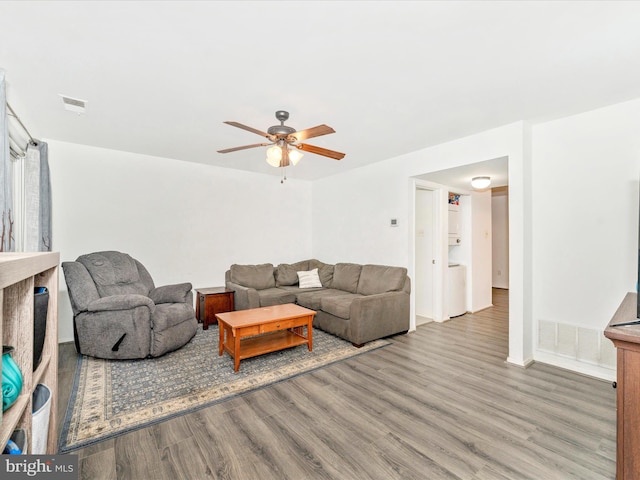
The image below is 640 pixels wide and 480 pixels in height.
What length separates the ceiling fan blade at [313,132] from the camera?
2327 mm

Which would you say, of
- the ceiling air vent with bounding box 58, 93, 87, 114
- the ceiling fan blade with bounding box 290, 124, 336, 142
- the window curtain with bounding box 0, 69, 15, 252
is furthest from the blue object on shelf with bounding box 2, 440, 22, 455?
the ceiling air vent with bounding box 58, 93, 87, 114

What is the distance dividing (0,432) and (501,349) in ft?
13.3

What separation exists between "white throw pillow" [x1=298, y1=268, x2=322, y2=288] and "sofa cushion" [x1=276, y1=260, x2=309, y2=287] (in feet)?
0.49

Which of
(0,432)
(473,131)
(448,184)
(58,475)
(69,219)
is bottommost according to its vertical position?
(58,475)

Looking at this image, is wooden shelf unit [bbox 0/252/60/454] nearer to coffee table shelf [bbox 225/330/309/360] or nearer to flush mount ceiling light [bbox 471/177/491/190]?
coffee table shelf [bbox 225/330/309/360]

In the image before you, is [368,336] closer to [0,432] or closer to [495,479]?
[495,479]

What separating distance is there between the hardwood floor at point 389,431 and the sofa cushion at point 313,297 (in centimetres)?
134

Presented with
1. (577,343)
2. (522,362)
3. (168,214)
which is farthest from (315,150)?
(577,343)

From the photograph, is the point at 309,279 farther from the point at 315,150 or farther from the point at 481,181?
the point at 481,181

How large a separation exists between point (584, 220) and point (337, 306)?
2.73 meters

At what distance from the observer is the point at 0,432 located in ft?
2.61

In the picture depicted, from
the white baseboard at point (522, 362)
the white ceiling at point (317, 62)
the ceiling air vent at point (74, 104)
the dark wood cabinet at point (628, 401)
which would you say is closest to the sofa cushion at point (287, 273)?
the white ceiling at point (317, 62)

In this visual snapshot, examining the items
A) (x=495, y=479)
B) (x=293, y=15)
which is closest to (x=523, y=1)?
(x=293, y=15)

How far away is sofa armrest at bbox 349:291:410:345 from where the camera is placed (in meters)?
3.58
